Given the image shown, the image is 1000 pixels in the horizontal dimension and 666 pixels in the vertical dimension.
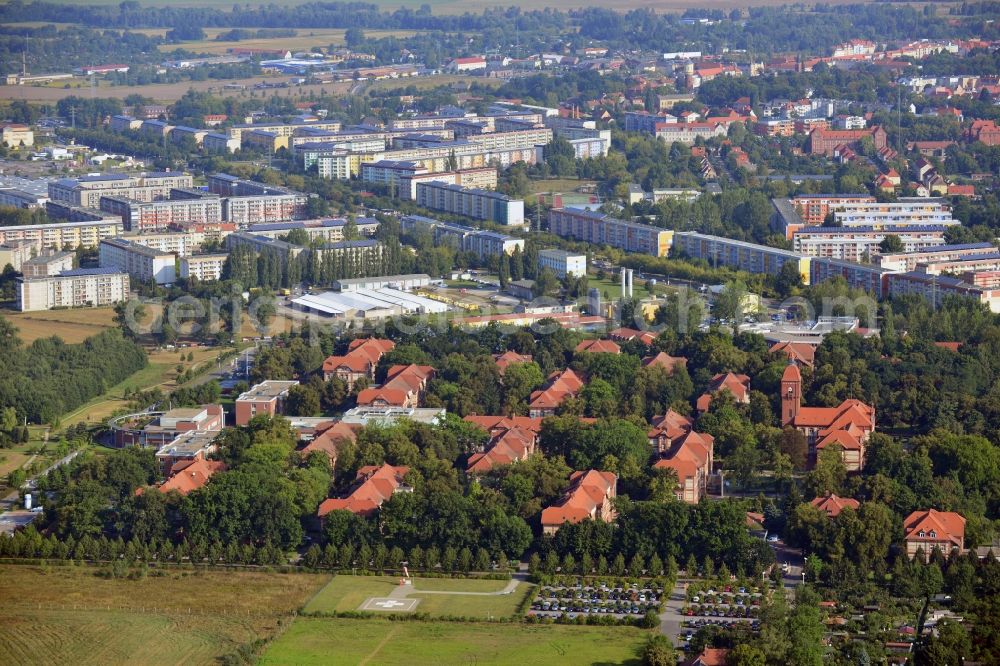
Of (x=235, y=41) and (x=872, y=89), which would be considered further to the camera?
(x=235, y=41)

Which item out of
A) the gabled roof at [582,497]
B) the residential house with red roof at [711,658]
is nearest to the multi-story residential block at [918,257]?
the gabled roof at [582,497]

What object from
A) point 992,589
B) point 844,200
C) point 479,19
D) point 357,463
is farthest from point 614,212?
point 479,19

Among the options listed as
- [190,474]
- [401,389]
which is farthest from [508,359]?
[190,474]

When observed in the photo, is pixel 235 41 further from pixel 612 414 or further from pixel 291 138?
pixel 612 414

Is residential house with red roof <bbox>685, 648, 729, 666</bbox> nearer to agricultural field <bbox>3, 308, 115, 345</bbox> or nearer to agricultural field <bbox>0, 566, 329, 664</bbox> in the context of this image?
agricultural field <bbox>0, 566, 329, 664</bbox>

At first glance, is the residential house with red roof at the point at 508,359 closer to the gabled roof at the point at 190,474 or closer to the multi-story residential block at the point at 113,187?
the gabled roof at the point at 190,474

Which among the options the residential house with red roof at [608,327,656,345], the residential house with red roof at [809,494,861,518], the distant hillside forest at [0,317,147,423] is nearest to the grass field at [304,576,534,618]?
the residential house with red roof at [809,494,861,518]

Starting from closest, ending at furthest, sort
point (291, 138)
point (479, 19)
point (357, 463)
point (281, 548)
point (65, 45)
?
point (281, 548)
point (357, 463)
point (291, 138)
point (65, 45)
point (479, 19)

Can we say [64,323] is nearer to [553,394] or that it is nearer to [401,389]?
[401,389]
